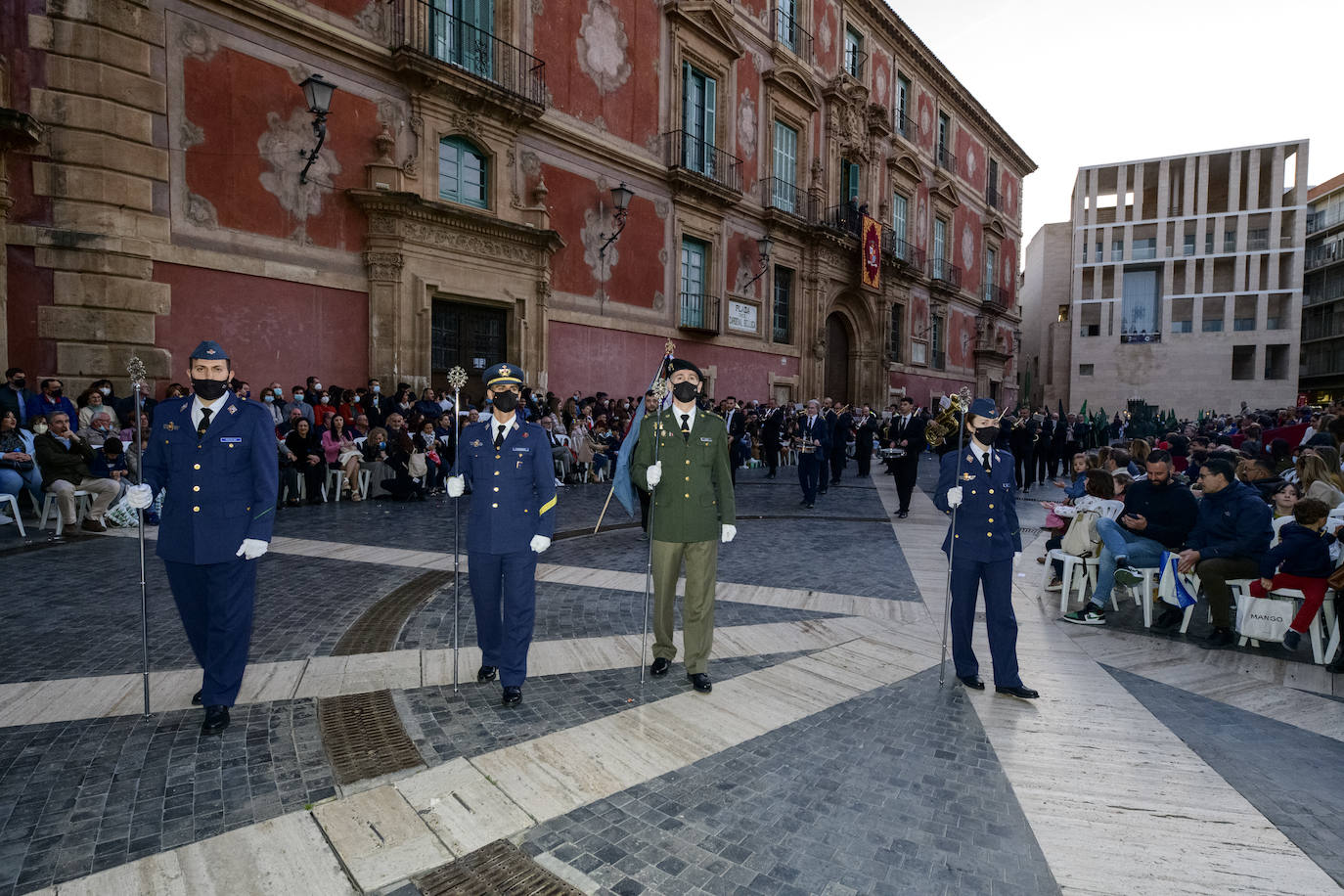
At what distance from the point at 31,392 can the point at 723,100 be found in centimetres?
1882

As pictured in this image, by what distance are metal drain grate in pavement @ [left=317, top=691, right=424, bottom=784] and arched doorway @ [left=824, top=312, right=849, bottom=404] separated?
25.5 metres

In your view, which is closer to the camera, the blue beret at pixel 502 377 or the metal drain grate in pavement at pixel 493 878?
the metal drain grate in pavement at pixel 493 878

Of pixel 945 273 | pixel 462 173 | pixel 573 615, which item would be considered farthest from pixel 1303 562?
pixel 945 273

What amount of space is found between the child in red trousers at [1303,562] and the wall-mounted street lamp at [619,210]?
594 inches

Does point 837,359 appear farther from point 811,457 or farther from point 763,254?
point 811,457

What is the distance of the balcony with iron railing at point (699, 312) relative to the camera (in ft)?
69.3

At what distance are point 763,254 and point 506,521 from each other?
20.1 meters

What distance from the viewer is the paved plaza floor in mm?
2764

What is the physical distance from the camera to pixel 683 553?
4734mm

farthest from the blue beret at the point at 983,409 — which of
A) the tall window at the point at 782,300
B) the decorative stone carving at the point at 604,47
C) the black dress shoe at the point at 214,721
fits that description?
the tall window at the point at 782,300

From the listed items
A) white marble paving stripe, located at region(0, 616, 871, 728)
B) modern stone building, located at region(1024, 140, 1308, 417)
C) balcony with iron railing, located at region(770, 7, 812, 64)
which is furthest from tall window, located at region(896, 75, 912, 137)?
white marble paving stripe, located at region(0, 616, 871, 728)

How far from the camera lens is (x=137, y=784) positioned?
321cm

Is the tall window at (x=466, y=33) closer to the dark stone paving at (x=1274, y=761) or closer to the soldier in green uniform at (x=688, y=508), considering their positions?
the soldier in green uniform at (x=688, y=508)

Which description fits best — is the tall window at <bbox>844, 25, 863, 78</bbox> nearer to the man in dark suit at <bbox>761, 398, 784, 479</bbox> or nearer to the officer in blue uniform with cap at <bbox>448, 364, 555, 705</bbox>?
the man in dark suit at <bbox>761, 398, 784, 479</bbox>
